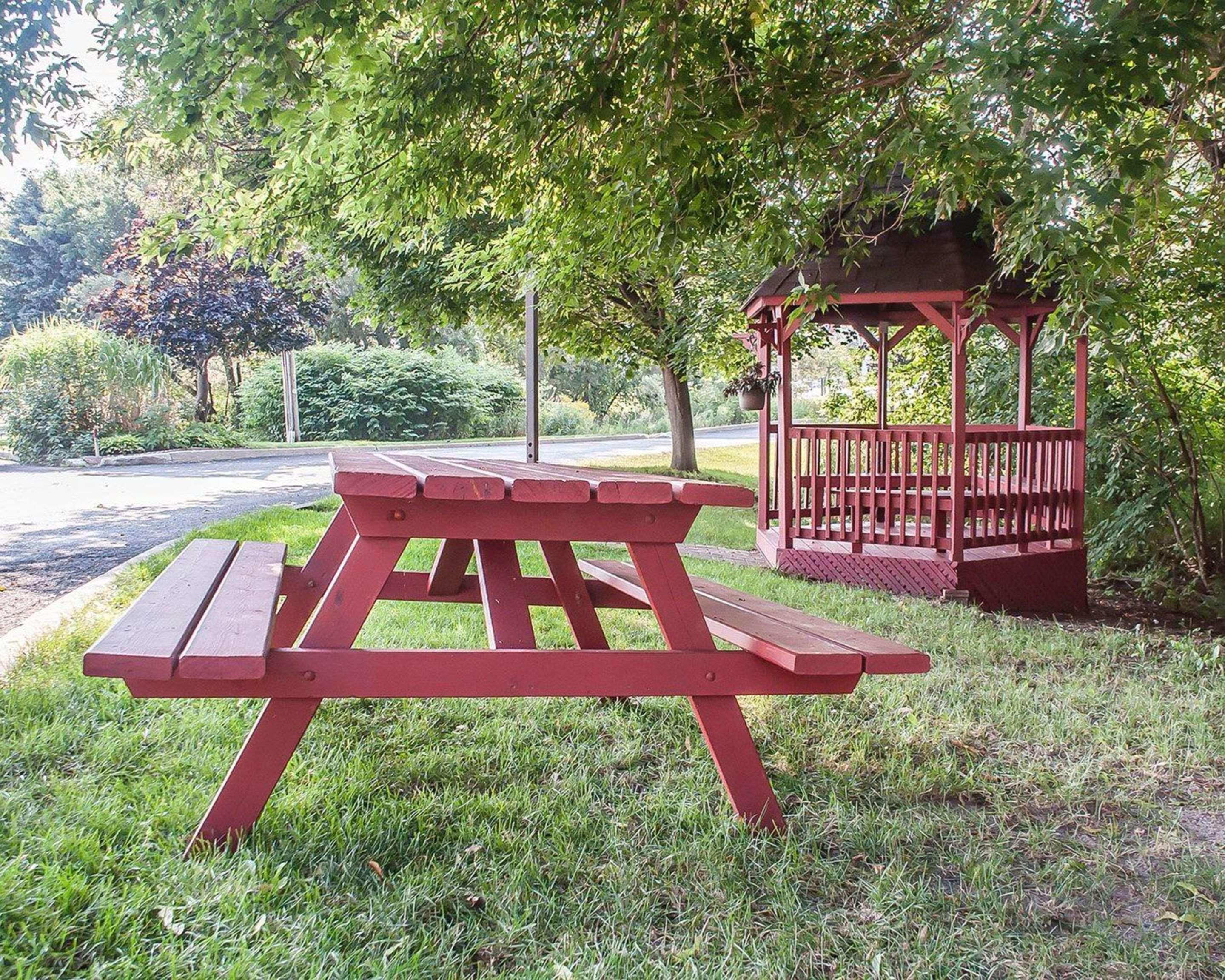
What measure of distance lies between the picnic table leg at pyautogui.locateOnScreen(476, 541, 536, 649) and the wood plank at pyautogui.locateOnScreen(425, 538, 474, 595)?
0.15 meters

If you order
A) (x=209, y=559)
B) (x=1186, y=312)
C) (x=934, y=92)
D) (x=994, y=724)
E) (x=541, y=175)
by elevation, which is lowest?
(x=994, y=724)

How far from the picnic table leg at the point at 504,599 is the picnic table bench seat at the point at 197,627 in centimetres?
68

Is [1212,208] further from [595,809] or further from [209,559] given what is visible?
[209,559]

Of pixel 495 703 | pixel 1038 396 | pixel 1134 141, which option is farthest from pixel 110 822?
pixel 1038 396

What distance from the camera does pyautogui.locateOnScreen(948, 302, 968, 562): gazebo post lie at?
7828 millimetres

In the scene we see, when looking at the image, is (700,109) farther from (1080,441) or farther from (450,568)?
(1080,441)

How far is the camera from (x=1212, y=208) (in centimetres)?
575

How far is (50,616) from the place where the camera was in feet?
14.8

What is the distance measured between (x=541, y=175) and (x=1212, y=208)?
4.55 meters

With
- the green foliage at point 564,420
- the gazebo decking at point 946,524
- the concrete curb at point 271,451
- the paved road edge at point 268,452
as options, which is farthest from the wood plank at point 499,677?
the green foliage at point 564,420

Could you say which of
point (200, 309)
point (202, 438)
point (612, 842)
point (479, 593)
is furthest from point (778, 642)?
point (200, 309)

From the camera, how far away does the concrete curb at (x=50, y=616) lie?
12.5 feet

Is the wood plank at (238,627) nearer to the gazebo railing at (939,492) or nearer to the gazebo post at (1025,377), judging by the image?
the gazebo railing at (939,492)

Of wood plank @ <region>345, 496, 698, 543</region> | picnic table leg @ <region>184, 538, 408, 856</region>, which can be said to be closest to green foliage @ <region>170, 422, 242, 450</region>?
picnic table leg @ <region>184, 538, 408, 856</region>
